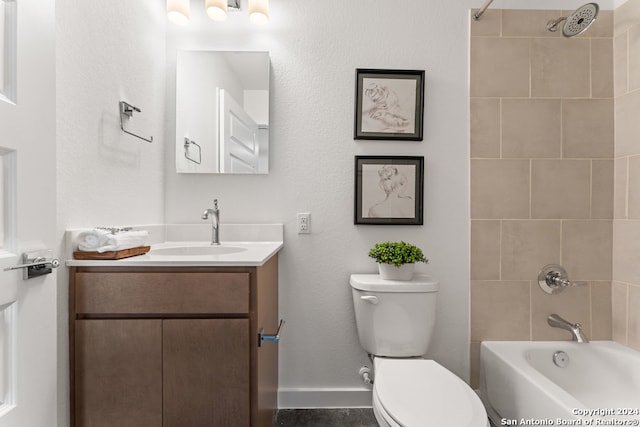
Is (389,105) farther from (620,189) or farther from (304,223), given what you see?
(620,189)

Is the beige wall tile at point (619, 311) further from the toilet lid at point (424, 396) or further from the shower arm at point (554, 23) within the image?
the shower arm at point (554, 23)

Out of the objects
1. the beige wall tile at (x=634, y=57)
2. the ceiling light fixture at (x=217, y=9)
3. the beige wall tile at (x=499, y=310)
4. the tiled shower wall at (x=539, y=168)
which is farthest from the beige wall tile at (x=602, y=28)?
the ceiling light fixture at (x=217, y=9)

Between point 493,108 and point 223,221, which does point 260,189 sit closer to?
point 223,221

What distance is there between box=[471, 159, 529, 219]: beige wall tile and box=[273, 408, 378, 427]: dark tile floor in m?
1.14

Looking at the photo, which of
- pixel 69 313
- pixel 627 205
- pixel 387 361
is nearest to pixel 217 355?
pixel 69 313

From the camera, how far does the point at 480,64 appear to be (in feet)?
5.81

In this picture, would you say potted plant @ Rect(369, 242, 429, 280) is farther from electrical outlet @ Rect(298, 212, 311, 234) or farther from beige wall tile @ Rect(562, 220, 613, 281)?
beige wall tile @ Rect(562, 220, 613, 281)

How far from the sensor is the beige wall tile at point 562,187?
1754mm

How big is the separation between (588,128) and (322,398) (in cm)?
192

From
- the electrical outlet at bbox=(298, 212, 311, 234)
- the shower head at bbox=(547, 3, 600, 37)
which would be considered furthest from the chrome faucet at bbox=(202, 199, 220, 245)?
the shower head at bbox=(547, 3, 600, 37)

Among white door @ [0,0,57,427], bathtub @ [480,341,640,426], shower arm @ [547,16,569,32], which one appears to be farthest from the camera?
shower arm @ [547,16,569,32]

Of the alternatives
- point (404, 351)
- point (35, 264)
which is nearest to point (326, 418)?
point (404, 351)

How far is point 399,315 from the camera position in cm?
157

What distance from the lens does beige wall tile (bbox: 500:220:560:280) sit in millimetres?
1764
